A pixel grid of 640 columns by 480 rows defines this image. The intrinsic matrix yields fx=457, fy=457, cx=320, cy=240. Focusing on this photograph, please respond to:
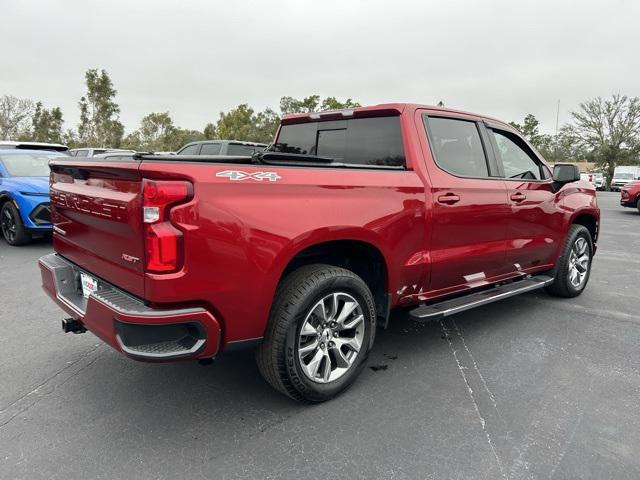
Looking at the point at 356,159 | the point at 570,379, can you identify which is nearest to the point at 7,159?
the point at 356,159

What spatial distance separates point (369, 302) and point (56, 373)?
2.27 meters

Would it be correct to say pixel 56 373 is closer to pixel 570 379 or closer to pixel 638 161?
pixel 570 379

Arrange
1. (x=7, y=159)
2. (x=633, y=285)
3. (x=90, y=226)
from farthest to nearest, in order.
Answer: (x=7, y=159) → (x=633, y=285) → (x=90, y=226)

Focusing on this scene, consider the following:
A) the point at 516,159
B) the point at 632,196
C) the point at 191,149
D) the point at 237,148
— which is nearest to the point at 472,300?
the point at 516,159

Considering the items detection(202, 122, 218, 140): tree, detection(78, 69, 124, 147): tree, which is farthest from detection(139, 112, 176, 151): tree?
detection(78, 69, 124, 147): tree

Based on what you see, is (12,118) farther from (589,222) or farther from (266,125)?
(589,222)

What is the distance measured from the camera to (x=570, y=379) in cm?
322

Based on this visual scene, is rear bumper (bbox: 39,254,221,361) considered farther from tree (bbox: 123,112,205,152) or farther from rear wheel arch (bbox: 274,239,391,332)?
tree (bbox: 123,112,205,152)

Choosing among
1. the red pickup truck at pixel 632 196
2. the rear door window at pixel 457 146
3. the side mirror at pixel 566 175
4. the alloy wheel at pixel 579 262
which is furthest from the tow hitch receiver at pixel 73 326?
the red pickup truck at pixel 632 196

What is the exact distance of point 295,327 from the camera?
2.63 metres

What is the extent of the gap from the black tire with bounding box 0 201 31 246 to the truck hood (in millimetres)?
298

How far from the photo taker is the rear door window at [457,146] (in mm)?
3490

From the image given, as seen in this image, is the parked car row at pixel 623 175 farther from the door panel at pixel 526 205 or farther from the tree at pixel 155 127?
the tree at pixel 155 127

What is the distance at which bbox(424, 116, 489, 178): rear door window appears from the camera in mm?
3490
